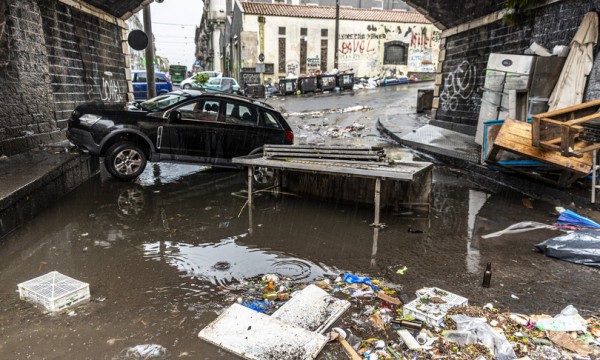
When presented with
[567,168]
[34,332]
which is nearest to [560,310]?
[567,168]

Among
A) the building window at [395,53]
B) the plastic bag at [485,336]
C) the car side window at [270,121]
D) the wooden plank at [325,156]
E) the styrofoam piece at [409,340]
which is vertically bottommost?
the styrofoam piece at [409,340]

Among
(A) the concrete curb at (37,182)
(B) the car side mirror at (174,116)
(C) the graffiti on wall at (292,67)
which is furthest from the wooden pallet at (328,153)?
(C) the graffiti on wall at (292,67)

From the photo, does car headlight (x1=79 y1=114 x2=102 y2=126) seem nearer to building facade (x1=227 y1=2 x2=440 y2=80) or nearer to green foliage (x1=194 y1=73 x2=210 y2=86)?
green foliage (x1=194 y1=73 x2=210 y2=86)

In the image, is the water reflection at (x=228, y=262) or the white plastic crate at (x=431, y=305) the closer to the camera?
the white plastic crate at (x=431, y=305)

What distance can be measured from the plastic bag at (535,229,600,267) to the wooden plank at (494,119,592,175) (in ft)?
4.77

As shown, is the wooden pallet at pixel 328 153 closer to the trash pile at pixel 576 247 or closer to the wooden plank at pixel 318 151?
the wooden plank at pixel 318 151

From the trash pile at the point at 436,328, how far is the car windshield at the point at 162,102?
5.23 meters

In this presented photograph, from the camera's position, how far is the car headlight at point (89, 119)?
290 inches

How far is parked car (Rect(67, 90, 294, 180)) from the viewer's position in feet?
24.3

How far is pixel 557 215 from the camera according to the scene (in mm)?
6273

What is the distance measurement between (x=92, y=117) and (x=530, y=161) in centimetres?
794

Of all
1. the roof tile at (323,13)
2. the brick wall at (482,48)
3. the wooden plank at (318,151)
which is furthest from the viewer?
the roof tile at (323,13)

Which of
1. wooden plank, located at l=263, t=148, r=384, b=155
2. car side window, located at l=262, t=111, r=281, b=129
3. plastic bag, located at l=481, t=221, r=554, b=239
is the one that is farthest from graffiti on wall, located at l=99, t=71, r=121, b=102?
plastic bag, located at l=481, t=221, r=554, b=239

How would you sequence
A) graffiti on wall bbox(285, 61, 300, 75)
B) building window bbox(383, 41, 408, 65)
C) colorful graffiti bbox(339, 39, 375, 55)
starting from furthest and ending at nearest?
building window bbox(383, 41, 408, 65), colorful graffiti bbox(339, 39, 375, 55), graffiti on wall bbox(285, 61, 300, 75)
